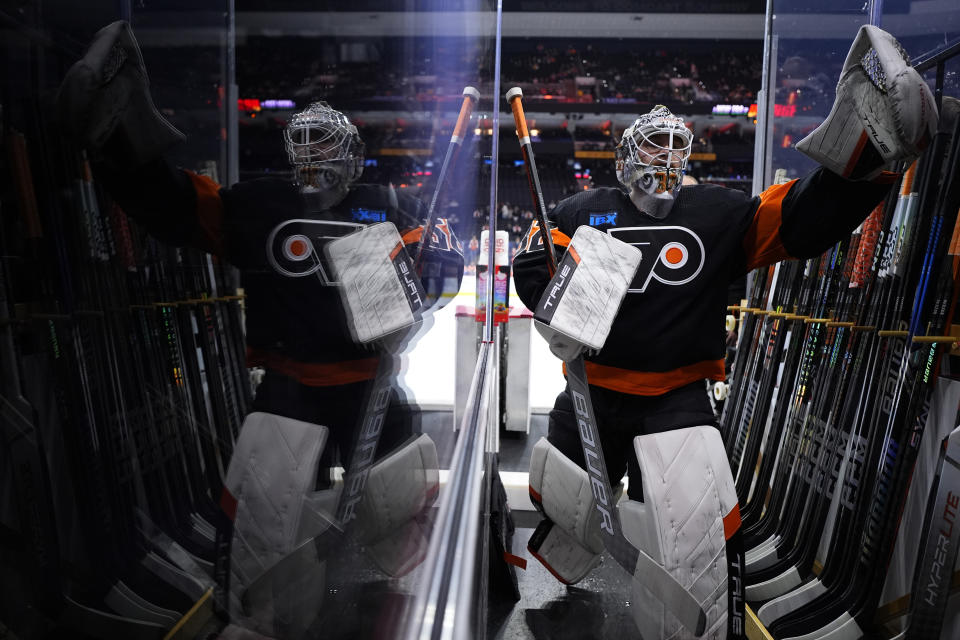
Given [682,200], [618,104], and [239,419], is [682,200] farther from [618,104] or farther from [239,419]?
[618,104]

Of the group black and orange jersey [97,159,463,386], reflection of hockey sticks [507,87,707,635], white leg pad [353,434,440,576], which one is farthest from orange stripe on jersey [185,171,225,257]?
reflection of hockey sticks [507,87,707,635]

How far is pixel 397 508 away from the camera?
395mm

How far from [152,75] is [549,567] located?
1.92m

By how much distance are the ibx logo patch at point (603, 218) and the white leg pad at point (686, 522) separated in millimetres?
541

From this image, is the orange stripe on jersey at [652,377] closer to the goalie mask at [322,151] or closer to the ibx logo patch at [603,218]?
the ibx logo patch at [603,218]

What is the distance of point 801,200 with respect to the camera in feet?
4.70

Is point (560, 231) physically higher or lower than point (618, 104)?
lower

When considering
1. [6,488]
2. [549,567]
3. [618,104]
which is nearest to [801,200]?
[549,567]

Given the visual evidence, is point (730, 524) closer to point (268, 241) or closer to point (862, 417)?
point (862, 417)

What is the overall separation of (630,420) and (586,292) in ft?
1.27

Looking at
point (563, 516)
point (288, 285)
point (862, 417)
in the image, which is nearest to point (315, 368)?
point (288, 285)

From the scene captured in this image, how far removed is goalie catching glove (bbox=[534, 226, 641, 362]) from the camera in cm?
141

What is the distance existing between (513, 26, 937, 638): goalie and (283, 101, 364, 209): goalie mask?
114cm

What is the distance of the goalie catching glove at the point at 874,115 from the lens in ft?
3.66
